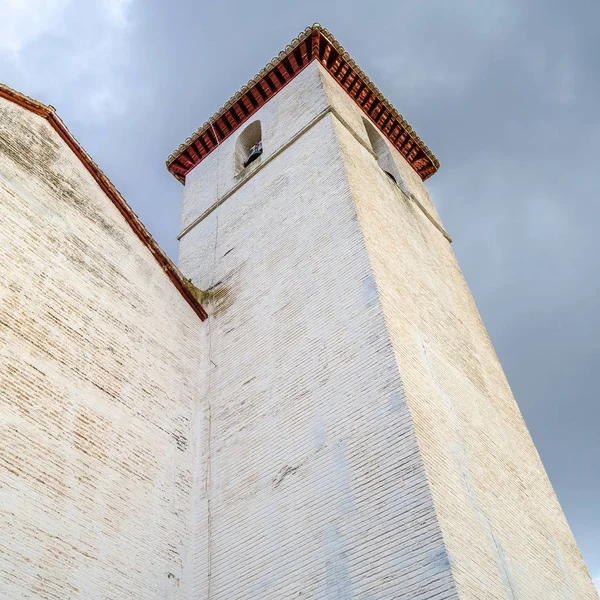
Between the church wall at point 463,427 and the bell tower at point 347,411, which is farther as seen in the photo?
the church wall at point 463,427

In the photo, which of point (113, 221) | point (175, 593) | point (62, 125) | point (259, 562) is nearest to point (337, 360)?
point (259, 562)

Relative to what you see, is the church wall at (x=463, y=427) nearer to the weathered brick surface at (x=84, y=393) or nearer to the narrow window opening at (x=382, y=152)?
the narrow window opening at (x=382, y=152)

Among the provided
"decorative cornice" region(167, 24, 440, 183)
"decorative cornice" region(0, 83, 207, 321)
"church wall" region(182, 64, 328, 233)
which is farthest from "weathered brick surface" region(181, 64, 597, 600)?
"decorative cornice" region(167, 24, 440, 183)

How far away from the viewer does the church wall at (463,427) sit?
253 inches

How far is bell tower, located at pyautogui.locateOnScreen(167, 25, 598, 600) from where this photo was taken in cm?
625

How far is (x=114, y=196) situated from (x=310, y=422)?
5.12 meters

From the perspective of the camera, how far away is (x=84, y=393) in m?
Answer: 7.60

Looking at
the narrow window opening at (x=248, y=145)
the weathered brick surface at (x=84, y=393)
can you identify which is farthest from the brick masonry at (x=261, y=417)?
the narrow window opening at (x=248, y=145)

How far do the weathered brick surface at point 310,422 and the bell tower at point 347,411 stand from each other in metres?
0.02

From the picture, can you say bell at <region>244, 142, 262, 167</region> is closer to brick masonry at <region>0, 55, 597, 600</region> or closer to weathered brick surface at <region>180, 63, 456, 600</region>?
weathered brick surface at <region>180, 63, 456, 600</region>

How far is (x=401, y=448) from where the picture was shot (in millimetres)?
6520

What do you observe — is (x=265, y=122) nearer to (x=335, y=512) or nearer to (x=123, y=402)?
(x=123, y=402)

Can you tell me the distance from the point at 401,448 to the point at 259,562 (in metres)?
2.00

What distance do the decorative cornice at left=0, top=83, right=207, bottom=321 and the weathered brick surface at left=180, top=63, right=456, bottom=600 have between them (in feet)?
1.81
